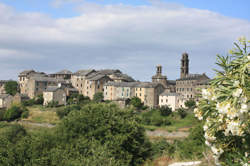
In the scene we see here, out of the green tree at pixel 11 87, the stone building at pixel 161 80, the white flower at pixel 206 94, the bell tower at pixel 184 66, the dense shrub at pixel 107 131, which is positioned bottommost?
the dense shrub at pixel 107 131

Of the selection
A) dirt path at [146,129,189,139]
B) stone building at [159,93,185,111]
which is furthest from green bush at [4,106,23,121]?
stone building at [159,93,185,111]

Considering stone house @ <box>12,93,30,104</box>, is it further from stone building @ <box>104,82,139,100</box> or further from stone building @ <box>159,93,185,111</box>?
stone building @ <box>159,93,185,111</box>

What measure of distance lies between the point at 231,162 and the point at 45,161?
17343mm

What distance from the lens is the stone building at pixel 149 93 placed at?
83.6 meters

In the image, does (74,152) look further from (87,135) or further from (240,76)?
(240,76)

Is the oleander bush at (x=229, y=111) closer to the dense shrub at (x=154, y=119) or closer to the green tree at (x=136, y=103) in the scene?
the dense shrub at (x=154, y=119)

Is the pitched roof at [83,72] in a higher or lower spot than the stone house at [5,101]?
higher

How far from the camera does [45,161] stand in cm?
2145

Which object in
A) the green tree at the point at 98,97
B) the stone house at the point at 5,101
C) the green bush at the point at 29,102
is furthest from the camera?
the stone house at the point at 5,101

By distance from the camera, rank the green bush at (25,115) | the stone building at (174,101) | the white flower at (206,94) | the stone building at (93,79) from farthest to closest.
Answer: the stone building at (93,79), the stone building at (174,101), the green bush at (25,115), the white flower at (206,94)

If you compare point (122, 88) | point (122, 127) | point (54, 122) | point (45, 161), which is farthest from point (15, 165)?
point (122, 88)

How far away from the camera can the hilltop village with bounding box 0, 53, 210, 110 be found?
275 feet

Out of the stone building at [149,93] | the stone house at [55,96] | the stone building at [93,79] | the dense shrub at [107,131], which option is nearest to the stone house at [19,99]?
the stone house at [55,96]

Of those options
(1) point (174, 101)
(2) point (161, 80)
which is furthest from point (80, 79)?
(1) point (174, 101)
